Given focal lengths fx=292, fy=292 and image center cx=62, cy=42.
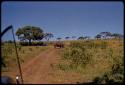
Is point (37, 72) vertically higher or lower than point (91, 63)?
higher

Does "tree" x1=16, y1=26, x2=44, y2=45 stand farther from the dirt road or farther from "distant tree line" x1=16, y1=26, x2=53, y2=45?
the dirt road

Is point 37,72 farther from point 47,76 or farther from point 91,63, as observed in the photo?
point 91,63

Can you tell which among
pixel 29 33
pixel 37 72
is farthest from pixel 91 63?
Answer: pixel 29 33

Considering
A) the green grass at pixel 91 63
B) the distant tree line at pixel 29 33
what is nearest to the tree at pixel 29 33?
the distant tree line at pixel 29 33

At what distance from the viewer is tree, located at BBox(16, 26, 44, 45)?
6506 cm

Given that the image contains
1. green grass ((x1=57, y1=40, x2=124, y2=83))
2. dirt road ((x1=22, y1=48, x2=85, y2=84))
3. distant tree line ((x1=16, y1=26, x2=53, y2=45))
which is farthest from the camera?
distant tree line ((x1=16, y1=26, x2=53, y2=45))

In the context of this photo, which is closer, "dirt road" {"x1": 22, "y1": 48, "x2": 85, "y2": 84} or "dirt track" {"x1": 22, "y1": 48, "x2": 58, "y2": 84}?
"dirt road" {"x1": 22, "y1": 48, "x2": 85, "y2": 84}

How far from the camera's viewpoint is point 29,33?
219 ft

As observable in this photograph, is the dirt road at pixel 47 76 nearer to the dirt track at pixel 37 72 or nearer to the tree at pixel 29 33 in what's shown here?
→ the dirt track at pixel 37 72

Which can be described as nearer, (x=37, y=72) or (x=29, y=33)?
(x=37, y=72)

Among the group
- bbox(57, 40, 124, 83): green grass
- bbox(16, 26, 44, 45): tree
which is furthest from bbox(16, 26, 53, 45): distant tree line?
bbox(57, 40, 124, 83): green grass

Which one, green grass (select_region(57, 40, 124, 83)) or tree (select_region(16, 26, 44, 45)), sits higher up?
green grass (select_region(57, 40, 124, 83))

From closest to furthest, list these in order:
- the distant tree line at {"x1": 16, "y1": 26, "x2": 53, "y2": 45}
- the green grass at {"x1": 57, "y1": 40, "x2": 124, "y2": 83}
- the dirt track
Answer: the dirt track → the green grass at {"x1": 57, "y1": 40, "x2": 124, "y2": 83} → the distant tree line at {"x1": 16, "y1": 26, "x2": 53, "y2": 45}

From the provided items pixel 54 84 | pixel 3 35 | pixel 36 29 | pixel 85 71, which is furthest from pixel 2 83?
pixel 36 29
